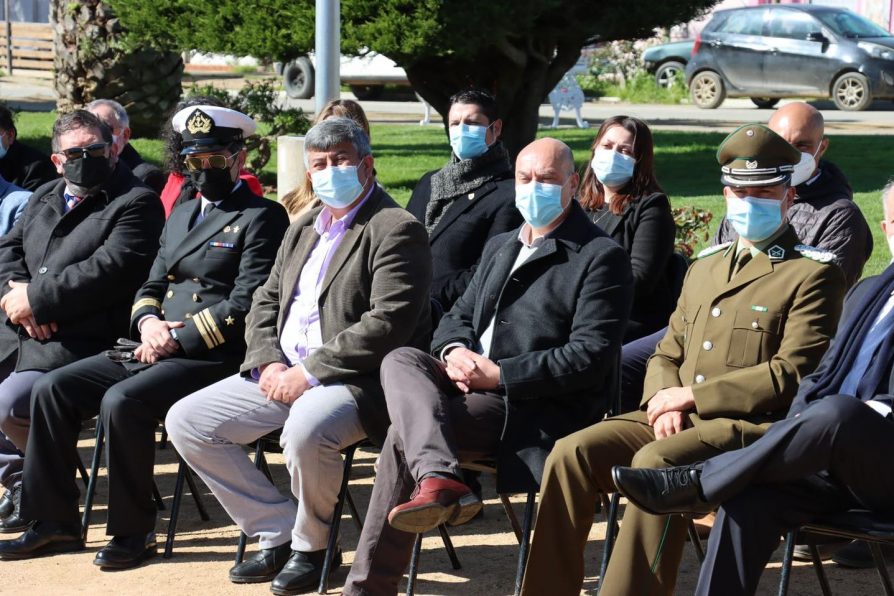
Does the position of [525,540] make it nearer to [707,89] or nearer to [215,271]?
[215,271]

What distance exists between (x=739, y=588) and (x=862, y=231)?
2.42 meters

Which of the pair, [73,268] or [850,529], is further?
[73,268]

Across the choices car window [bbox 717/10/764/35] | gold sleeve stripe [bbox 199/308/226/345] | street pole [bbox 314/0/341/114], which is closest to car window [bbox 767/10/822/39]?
car window [bbox 717/10/764/35]

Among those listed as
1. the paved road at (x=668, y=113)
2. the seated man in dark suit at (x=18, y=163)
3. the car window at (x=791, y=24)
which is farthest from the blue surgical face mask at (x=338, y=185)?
the car window at (x=791, y=24)

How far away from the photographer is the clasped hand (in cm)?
538

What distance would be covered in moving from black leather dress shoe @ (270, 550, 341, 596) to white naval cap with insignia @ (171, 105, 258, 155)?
1.99 meters

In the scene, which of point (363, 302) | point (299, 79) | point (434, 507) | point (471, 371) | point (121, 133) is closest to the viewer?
point (434, 507)

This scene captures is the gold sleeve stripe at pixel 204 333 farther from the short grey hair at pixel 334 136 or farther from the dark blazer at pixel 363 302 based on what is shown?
the short grey hair at pixel 334 136

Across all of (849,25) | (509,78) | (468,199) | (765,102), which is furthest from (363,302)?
(765,102)

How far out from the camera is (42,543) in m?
6.03

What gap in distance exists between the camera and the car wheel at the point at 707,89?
24.2m

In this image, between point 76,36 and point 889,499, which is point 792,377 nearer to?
point 889,499

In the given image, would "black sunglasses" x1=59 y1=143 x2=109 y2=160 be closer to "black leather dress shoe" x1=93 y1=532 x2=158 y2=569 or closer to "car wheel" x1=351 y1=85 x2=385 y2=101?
"black leather dress shoe" x1=93 y1=532 x2=158 y2=569

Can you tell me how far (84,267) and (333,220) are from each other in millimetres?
1368
